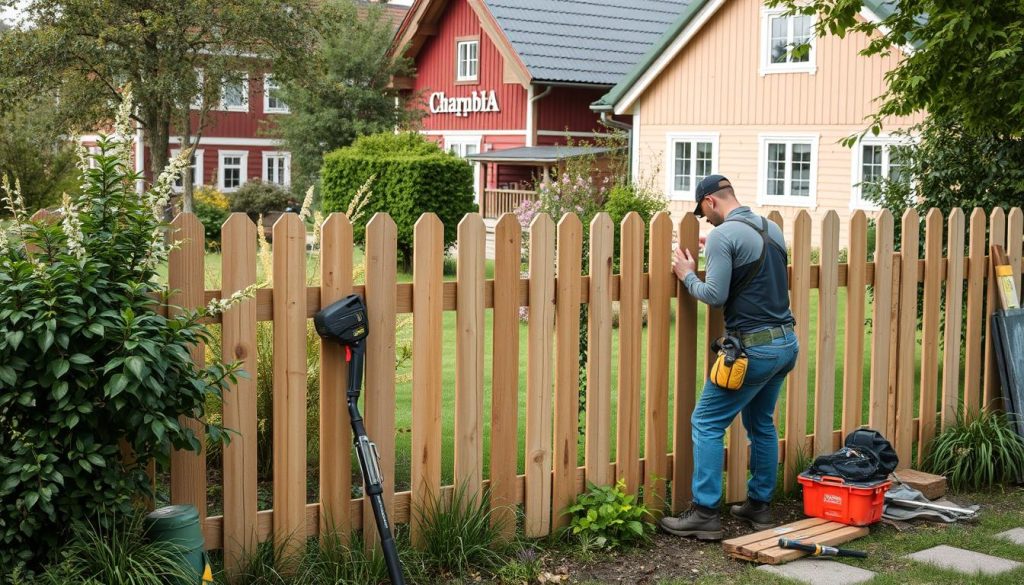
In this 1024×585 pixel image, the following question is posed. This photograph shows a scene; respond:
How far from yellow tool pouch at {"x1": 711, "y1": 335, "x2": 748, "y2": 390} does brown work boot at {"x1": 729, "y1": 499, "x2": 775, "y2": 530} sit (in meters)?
0.79

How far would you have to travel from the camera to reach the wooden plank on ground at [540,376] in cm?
545

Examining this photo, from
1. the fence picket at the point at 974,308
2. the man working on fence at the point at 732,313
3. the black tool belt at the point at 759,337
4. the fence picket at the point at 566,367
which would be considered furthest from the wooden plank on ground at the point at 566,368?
the fence picket at the point at 974,308

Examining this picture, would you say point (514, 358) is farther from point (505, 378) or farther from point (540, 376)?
point (540, 376)

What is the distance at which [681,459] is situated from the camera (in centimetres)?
611

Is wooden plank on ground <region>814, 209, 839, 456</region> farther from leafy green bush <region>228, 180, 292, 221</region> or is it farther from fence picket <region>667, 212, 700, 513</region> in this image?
leafy green bush <region>228, 180, 292, 221</region>

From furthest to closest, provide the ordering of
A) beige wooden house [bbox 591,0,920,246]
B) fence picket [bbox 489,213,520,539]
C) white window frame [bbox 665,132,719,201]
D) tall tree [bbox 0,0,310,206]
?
white window frame [bbox 665,132,719,201], tall tree [bbox 0,0,310,206], beige wooden house [bbox 591,0,920,246], fence picket [bbox 489,213,520,539]

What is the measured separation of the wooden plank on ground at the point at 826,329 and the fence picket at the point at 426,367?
93.3 inches

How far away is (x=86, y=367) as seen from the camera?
3.91 meters

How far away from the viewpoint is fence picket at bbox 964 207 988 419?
7.34 m

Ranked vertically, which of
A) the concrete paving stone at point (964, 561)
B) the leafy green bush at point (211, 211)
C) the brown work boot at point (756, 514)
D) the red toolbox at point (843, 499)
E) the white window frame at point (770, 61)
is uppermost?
the white window frame at point (770, 61)

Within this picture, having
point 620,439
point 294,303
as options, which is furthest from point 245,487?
point 620,439

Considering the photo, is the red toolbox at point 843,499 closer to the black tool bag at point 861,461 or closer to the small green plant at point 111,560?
the black tool bag at point 861,461

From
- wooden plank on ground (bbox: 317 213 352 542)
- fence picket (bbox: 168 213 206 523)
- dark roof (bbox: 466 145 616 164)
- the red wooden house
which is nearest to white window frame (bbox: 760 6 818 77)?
dark roof (bbox: 466 145 616 164)

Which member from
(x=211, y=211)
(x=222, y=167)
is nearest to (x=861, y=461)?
(x=211, y=211)
